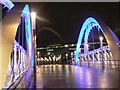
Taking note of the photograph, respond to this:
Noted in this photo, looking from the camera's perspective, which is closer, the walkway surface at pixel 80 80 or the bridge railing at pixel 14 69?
the bridge railing at pixel 14 69

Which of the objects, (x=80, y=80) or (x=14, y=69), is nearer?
(x=14, y=69)

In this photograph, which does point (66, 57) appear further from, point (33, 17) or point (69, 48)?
point (33, 17)

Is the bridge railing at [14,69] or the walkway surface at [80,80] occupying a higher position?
the bridge railing at [14,69]

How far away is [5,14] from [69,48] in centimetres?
9577

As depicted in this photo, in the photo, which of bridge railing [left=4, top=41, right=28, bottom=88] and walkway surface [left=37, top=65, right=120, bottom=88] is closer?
bridge railing [left=4, top=41, right=28, bottom=88]

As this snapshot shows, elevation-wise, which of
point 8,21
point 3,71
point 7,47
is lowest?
point 3,71

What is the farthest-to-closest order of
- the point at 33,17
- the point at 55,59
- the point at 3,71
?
the point at 55,59
the point at 33,17
the point at 3,71

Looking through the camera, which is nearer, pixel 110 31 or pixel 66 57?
pixel 110 31

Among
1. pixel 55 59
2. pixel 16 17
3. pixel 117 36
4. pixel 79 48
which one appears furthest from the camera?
pixel 55 59

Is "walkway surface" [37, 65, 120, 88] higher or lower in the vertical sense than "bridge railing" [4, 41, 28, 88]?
lower

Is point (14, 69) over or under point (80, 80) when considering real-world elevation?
over

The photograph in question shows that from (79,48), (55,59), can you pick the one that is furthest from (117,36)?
(55,59)

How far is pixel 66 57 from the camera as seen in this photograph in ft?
351

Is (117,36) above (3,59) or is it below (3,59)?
above
